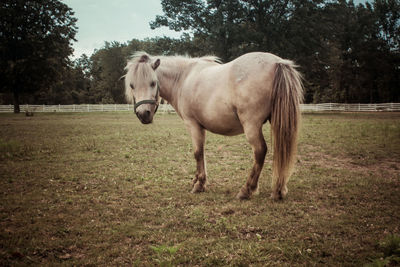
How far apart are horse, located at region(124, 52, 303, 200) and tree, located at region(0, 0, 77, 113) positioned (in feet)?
117

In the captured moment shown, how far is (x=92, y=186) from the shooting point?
4.93 meters

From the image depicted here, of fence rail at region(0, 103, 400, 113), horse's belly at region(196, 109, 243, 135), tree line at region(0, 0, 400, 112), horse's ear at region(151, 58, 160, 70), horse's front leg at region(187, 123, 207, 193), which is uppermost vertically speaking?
tree line at region(0, 0, 400, 112)

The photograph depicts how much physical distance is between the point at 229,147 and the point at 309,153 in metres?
2.83

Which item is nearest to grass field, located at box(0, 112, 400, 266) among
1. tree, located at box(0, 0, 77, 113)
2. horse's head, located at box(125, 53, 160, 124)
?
horse's head, located at box(125, 53, 160, 124)

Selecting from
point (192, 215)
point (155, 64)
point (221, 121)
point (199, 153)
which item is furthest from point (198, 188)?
point (155, 64)

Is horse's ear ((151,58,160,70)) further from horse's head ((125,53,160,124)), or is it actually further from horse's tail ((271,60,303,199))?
horse's tail ((271,60,303,199))

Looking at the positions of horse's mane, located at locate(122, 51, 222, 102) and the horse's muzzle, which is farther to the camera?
horse's mane, located at locate(122, 51, 222, 102)

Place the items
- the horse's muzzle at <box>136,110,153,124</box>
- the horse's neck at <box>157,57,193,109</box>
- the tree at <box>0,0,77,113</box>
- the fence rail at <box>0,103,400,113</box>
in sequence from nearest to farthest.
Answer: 1. the horse's muzzle at <box>136,110,153,124</box>
2. the horse's neck at <box>157,57,193,109</box>
3. the tree at <box>0,0,77,113</box>
4. the fence rail at <box>0,103,400,113</box>

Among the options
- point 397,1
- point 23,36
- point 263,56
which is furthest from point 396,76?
point 23,36

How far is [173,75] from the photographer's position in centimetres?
490

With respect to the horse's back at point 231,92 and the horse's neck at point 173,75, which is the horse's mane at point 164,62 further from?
the horse's back at point 231,92

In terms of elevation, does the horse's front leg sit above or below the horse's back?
below

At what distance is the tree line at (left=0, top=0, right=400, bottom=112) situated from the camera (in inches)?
975

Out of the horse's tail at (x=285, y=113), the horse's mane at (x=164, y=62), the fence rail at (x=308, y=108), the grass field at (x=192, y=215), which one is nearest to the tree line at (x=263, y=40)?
the fence rail at (x=308, y=108)
